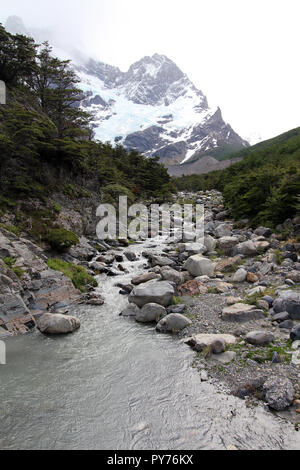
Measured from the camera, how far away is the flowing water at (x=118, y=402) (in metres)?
5.52

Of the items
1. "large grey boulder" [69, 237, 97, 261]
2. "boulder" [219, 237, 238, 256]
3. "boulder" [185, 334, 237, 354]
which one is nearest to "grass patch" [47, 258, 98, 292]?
"large grey boulder" [69, 237, 97, 261]

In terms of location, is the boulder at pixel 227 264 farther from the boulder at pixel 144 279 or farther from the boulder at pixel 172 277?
the boulder at pixel 144 279

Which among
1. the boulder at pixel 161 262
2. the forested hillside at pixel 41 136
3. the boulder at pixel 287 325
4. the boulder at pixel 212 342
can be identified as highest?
the forested hillside at pixel 41 136

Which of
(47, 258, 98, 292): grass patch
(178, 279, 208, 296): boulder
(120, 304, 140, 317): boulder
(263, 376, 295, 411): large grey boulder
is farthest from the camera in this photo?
(47, 258, 98, 292): grass patch

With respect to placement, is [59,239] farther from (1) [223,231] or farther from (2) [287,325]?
(1) [223,231]

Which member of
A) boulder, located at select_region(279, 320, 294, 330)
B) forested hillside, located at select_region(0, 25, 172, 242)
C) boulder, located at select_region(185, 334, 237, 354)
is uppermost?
→ forested hillside, located at select_region(0, 25, 172, 242)

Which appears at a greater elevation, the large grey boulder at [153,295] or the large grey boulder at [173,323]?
the large grey boulder at [153,295]

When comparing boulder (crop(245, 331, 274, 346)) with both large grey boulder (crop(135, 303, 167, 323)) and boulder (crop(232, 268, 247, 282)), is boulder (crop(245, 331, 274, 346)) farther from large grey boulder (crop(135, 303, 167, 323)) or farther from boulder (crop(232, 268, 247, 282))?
boulder (crop(232, 268, 247, 282))

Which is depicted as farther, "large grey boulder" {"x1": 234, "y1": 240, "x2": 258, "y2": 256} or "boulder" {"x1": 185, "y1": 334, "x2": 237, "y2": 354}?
"large grey boulder" {"x1": 234, "y1": 240, "x2": 258, "y2": 256}

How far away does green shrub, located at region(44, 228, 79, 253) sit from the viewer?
54.5ft

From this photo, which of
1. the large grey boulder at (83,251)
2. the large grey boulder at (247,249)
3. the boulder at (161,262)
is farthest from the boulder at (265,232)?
the large grey boulder at (83,251)

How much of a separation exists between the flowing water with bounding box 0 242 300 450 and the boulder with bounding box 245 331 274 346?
1.88 metres

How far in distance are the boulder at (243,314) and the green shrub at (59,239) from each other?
34.3 ft
